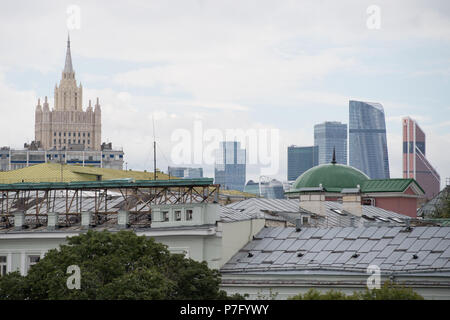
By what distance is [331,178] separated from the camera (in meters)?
130

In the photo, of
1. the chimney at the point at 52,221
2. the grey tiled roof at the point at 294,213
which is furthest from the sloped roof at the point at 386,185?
the chimney at the point at 52,221

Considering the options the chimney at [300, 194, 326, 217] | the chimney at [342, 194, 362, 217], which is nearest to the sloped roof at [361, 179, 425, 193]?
the chimney at [342, 194, 362, 217]

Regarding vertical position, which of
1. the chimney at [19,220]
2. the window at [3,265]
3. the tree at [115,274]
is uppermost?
the chimney at [19,220]

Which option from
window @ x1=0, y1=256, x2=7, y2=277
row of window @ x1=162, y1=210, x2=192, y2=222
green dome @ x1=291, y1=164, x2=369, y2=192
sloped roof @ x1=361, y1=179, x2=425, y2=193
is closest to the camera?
row of window @ x1=162, y1=210, x2=192, y2=222

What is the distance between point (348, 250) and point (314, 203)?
25.3 m

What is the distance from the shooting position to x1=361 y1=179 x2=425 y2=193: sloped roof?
127 m

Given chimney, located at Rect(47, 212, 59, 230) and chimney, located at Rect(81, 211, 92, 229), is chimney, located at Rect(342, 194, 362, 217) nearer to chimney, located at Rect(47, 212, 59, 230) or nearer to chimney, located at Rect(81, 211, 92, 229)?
chimney, located at Rect(81, 211, 92, 229)

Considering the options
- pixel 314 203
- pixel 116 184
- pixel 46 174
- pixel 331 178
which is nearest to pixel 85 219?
pixel 116 184

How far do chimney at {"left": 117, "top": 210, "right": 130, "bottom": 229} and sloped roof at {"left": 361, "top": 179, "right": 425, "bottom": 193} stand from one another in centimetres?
6421

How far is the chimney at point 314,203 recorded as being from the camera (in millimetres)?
87250

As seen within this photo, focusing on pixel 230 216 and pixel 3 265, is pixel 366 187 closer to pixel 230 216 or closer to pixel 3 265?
pixel 230 216

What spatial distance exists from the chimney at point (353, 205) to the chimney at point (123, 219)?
30472 mm

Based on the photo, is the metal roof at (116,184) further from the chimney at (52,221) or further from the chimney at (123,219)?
the chimney at (52,221)
